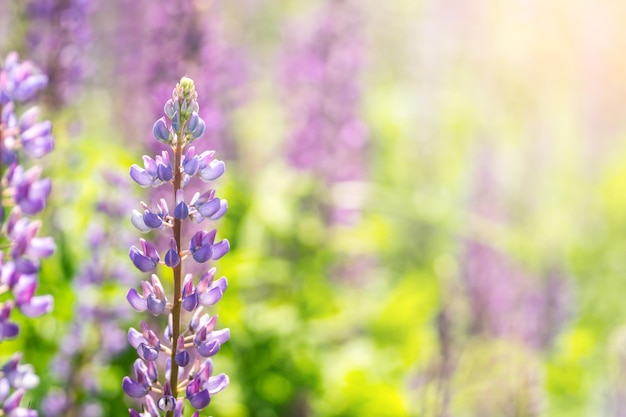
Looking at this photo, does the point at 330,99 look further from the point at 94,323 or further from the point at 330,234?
the point at 94,323

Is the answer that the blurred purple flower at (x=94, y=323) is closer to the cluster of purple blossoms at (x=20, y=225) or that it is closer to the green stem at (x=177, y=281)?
the cluster of purple blossoms at (x=20, y=225)

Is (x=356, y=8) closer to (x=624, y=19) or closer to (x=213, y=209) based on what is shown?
(x=213, y=209)

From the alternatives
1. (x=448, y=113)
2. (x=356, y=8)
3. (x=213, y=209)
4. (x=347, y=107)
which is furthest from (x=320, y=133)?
(x=448, y=113)

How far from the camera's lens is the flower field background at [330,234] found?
2732 millimetres

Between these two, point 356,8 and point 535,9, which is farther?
point 535,9

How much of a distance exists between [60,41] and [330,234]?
1574mm

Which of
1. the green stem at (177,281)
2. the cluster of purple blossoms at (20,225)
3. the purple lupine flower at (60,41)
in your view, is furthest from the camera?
the purple lupine flower at (60,41)

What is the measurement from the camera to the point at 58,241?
2.92m

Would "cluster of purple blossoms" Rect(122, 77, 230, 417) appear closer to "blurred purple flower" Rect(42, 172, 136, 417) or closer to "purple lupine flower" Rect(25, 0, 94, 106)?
"blurred purple flower" Rect(42, 172, 136, 417)

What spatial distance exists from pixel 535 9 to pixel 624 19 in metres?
1.04

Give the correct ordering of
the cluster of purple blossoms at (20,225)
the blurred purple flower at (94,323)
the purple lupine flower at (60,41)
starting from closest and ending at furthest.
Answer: the cluster of purple blossoms at (20,225) < the blurred purple flower at (94,323) < the purple lupine flower at (60,41)

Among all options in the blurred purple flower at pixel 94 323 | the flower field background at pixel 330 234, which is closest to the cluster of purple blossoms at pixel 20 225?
the flower field background at pixel 330 234

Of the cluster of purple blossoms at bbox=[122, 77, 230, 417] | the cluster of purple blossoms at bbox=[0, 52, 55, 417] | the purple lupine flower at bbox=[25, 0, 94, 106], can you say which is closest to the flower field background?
the purple lupine flower at bbox=[25, 0, 94, 106]

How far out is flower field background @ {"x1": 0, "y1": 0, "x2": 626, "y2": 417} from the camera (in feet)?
8.96
